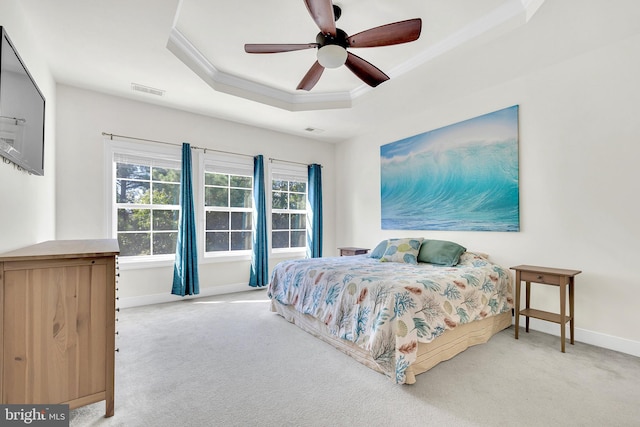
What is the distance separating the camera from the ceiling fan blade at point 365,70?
98.1 inches

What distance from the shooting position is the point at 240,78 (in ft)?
12.2

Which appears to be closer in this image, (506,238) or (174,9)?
(174,9)

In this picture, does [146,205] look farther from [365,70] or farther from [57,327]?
[365,70]

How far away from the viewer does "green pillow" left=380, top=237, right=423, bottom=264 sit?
361 centimetres

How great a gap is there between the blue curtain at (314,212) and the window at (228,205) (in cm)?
114

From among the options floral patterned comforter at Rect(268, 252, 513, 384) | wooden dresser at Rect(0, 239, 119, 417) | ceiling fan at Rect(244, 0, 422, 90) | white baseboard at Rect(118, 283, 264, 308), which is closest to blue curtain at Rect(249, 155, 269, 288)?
white baseboard at Rect(118, 283, 264, 308)

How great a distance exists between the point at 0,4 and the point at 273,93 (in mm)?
2614

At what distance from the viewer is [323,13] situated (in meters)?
1.97

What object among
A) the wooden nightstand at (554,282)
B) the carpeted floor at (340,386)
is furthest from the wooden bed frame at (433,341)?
the wooden nightstand at (554,282)

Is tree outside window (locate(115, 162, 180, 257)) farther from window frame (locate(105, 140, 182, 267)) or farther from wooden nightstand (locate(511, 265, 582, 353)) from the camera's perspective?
wooden nightstand (locate(511, 265, 582, 353))

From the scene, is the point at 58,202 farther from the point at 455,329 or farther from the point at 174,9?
the point at 455,329

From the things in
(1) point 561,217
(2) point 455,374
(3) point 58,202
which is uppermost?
(3) point 58,202

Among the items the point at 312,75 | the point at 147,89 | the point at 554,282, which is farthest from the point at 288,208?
the point at 554,282

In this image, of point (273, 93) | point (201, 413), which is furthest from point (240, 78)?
point (201, 413)
